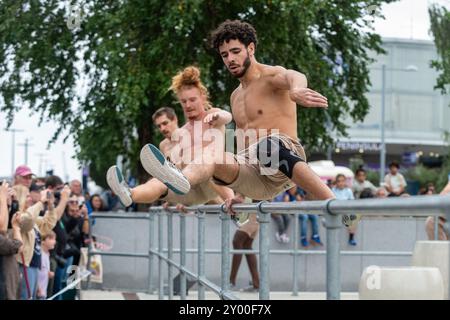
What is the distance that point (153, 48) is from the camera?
19.0m

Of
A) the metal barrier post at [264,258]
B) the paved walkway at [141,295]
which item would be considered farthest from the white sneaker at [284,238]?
the metal barrier post at [264,258]

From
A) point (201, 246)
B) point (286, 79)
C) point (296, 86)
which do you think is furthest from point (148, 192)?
point (296, 86)

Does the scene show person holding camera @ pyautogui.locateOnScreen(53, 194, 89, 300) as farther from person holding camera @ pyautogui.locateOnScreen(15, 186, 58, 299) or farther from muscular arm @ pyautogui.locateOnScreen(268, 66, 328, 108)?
muscular arm @ pyautogui.locateOnScreen(268, 66, 328, 108)

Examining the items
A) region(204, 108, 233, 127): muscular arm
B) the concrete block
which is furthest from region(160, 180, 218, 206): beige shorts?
the concrete block

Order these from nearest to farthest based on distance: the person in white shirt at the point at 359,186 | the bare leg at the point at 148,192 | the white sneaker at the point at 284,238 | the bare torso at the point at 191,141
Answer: the bare leg at the point at 148,192, the bare torso at the point at 191,141, the white sneaker at the point at 284,238, the person in white shirt at the point at 359,186

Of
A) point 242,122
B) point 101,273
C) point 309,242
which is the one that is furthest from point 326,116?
point 242,122

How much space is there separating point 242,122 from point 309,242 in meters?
9.40

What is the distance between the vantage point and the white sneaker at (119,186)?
6.40m

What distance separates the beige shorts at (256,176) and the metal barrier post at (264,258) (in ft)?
6.75

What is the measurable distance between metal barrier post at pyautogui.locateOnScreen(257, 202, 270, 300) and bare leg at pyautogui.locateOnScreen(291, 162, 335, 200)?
69.5 inches

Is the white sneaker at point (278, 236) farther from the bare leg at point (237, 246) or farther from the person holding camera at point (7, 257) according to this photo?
the person holding camera at point (7, 257)

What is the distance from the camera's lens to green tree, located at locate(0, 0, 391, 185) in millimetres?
18875

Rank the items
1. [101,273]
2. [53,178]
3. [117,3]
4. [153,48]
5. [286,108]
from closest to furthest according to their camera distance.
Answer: [286,108], [53,178], [101,273], [153,48], [117,3]
